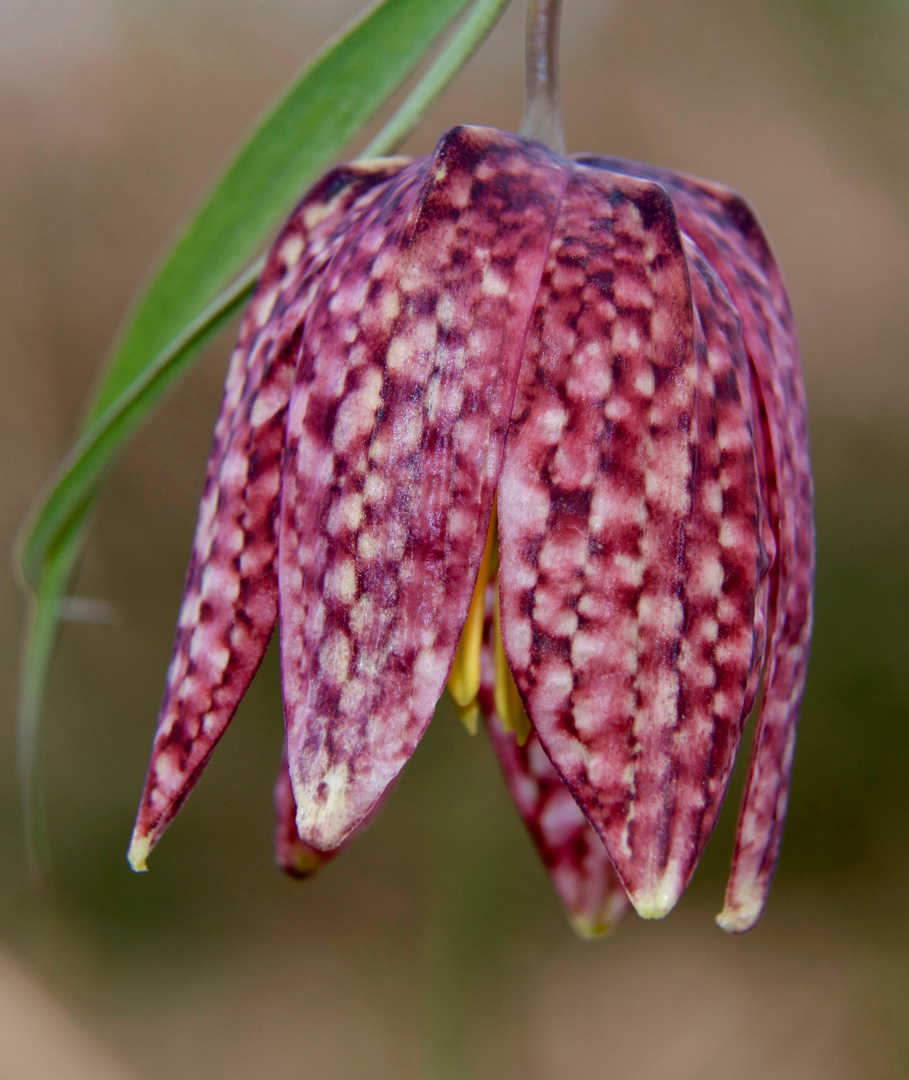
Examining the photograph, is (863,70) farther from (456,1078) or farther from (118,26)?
(456,1078)

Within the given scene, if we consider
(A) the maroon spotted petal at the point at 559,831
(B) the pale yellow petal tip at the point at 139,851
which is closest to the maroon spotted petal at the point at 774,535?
(A) the maroon spotted petal at the point at 559,831

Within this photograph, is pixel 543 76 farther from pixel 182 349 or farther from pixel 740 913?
pixel 740 913

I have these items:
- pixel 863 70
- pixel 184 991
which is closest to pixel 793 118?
pixel 863 70

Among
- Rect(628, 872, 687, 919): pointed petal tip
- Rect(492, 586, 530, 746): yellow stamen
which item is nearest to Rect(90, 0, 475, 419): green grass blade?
Rect(492, 586, 530, 746): yellow stamen

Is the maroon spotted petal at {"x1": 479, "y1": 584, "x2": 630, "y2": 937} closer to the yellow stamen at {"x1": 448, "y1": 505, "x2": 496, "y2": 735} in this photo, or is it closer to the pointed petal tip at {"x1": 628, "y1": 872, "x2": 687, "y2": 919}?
the yellow stamen at {"x1": 448, "y1": 505, "x2": 496, "y2": 735}

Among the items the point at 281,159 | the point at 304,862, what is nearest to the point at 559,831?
the point at 304,862
